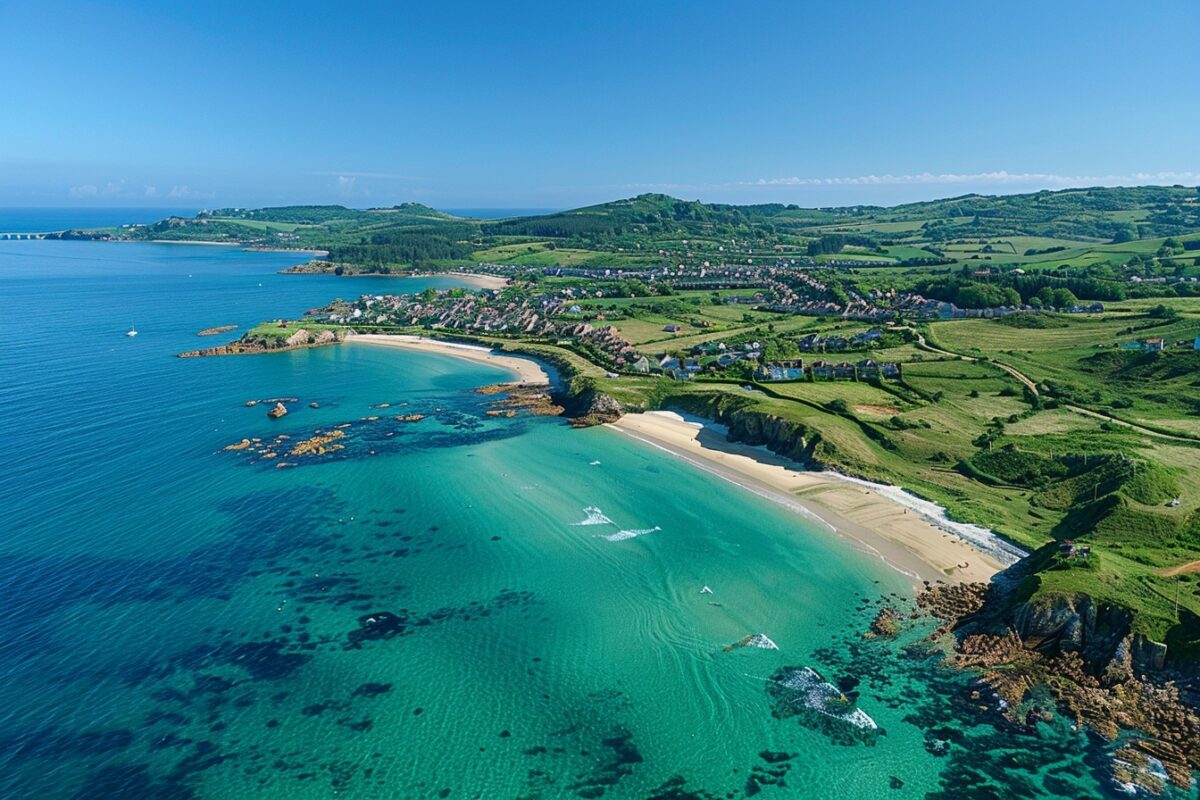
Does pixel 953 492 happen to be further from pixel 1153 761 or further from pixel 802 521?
pixel 1153 761

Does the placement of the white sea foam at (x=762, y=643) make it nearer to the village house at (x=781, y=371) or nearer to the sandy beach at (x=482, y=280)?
the village house at (x=781, y=371)

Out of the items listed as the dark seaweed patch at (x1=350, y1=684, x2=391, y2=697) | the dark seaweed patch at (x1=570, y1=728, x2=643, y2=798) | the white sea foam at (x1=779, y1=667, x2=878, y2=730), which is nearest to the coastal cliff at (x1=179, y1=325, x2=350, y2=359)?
the dark seaweed patch at (x1=350, y1=684, x2=391, y2=697)

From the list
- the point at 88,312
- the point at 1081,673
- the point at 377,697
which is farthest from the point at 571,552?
the point at 88,312

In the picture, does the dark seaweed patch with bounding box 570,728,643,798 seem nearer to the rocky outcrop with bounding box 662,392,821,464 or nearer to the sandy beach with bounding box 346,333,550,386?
the rocky outcrop with bounding box 662,392,821,464

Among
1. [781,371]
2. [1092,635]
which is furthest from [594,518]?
[781,371]

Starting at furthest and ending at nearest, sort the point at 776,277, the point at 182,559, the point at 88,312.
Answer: the point at 776,277, the point at 88,312, the point at 182,559
